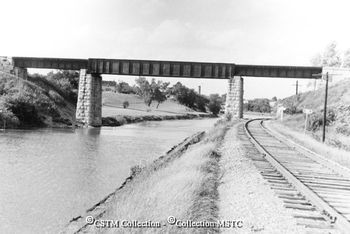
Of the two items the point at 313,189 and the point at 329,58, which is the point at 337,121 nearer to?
the point at 313,189

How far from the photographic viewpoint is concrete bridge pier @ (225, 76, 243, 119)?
62.6m

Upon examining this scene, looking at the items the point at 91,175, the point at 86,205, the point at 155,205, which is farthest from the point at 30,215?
the point at 91,175

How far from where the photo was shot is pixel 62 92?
76750 mm

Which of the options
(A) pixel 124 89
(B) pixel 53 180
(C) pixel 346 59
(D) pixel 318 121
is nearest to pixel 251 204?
(B) pixel 53 180

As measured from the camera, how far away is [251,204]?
9.32 metres

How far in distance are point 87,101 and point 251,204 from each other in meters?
57.2

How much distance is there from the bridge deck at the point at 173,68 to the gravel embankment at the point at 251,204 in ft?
163

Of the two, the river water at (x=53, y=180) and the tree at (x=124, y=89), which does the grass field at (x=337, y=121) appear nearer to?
the river water at (x=53, y=180)

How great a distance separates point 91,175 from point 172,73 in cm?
4420

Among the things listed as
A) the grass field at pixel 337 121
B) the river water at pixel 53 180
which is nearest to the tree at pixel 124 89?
the grass field at pixel 337 121

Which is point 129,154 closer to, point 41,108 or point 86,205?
point 86,205

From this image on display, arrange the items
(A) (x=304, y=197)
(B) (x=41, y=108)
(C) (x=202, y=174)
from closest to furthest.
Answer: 1. (A) (x=304, y=197)
2. (C) (x=202, y=174)
3. (B) (x=41, y=108)

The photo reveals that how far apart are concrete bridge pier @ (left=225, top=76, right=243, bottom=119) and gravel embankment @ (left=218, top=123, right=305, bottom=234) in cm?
→ 4899

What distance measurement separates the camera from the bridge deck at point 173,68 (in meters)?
62.5
